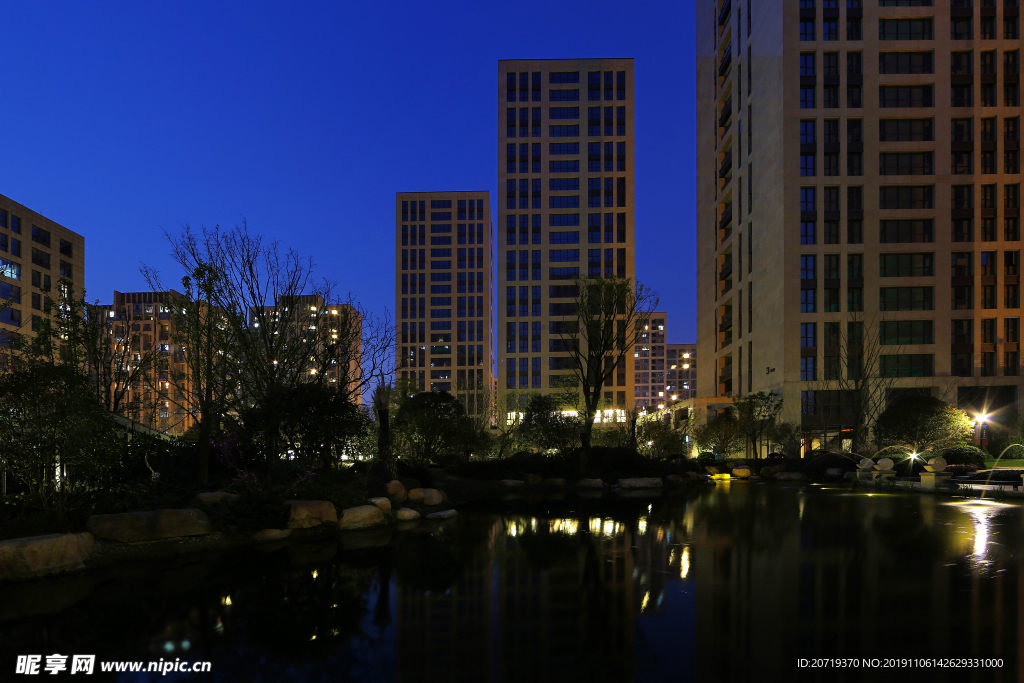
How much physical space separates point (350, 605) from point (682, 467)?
26041 millimetres

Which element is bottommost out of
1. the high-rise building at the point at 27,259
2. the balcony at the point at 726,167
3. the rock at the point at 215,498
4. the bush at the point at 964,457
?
the bush at the point at 964,457

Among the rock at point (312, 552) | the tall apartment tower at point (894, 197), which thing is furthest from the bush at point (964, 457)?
the rock at point (312, 552)

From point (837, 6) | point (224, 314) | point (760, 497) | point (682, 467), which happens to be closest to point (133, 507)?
point (224, 314)

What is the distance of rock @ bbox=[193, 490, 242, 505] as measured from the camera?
43.0ft

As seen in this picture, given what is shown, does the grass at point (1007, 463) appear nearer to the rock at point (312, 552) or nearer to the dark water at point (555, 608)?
the dark water at point (555, 608)

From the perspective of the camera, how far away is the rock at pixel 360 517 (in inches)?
557

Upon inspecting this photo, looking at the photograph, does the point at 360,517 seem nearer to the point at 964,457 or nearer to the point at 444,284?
the point at 964,457

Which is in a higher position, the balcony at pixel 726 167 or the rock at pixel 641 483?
the balcony at pixel 726 167

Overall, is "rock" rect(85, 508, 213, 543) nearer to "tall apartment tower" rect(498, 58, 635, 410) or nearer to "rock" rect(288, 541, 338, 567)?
"rock" rect(288, 541, 338, 567)

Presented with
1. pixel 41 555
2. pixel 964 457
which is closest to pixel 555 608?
pixel 41 555

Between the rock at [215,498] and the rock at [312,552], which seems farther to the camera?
the rock at [215,498]

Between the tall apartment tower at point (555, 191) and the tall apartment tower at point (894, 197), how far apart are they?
40367mm

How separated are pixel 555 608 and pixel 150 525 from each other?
776 cm

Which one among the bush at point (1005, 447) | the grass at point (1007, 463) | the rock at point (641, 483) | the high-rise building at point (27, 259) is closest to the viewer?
the rock at point (641, 483)
